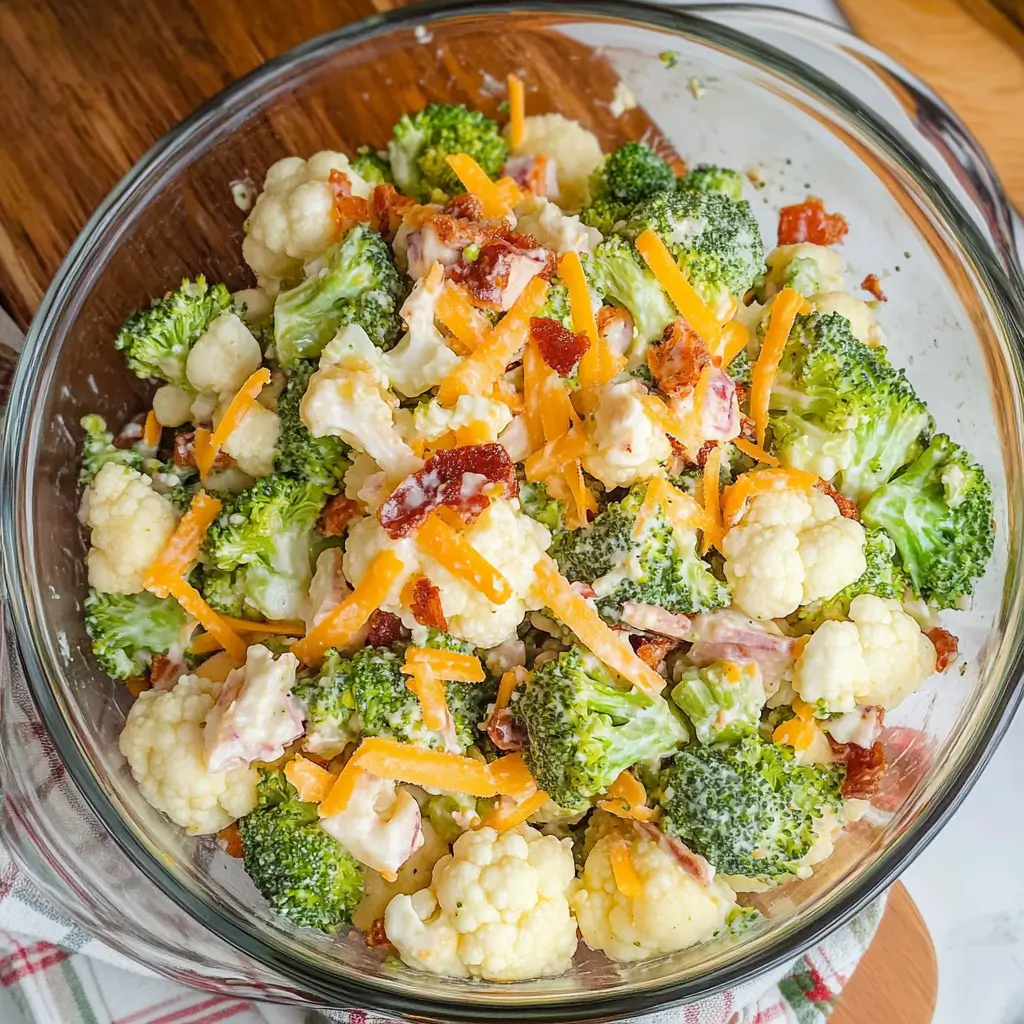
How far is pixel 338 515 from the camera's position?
166cm

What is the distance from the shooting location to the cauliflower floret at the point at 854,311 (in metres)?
1.74

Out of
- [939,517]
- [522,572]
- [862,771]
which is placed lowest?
[862,771]

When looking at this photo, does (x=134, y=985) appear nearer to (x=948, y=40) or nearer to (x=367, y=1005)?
(x=367, y=1005)

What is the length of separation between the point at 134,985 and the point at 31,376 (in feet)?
3.94

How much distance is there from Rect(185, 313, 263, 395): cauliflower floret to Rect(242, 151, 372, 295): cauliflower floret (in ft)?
0.54

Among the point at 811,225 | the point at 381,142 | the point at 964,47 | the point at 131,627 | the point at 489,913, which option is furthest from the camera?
the point at 964,47

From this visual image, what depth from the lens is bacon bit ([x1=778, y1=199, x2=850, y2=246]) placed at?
6.37 feet

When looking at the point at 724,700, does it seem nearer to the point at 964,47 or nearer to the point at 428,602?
the point at 428,602

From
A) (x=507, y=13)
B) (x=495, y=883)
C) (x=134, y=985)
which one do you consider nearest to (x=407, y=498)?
(x=495, y=883)

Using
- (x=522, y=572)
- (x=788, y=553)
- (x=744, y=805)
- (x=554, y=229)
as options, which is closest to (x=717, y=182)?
(x=554, y=229)

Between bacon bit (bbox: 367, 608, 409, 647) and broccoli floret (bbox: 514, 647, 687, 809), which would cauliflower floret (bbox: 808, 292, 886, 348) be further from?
bacon bit (bbox: 367, 608, 409, 647)

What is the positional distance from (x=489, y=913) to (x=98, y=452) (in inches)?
40.3

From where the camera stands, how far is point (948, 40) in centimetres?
235

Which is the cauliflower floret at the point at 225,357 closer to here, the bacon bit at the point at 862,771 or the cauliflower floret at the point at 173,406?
the cauliflower floret at the point at 173,406
